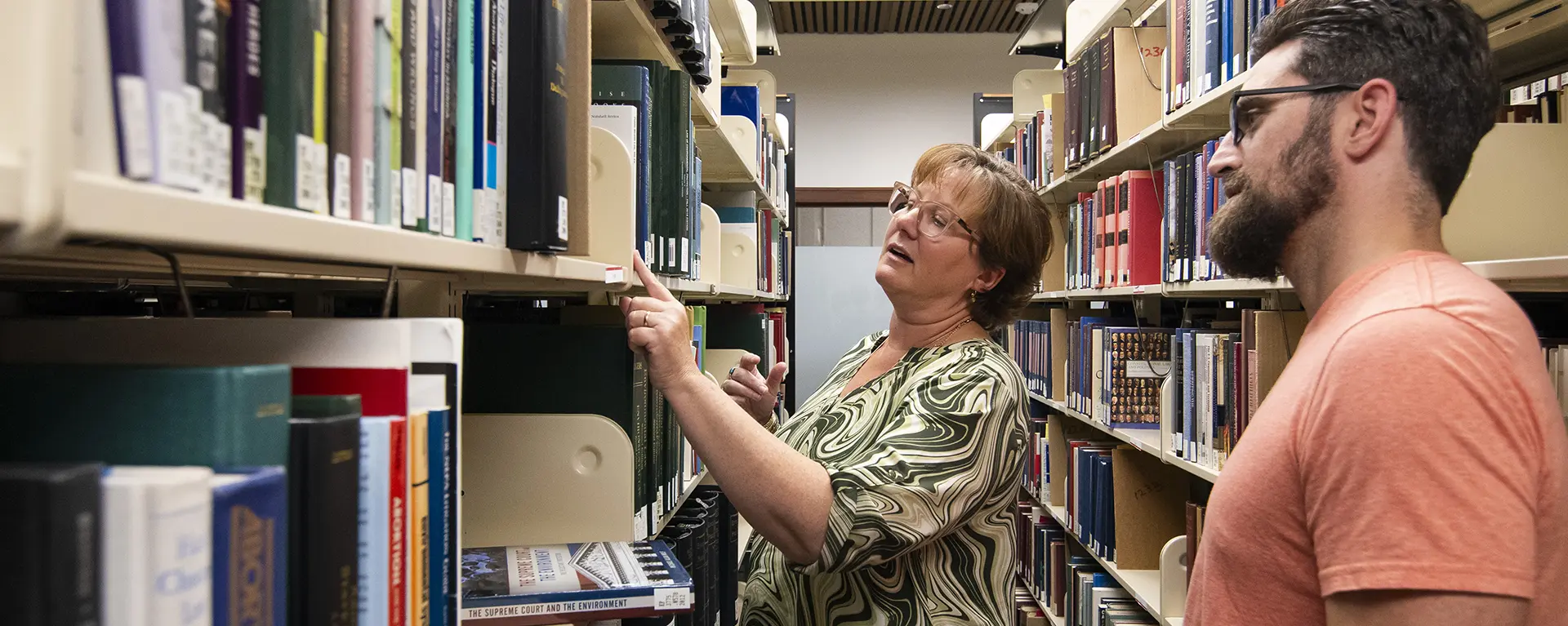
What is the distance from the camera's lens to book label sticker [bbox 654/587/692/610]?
3.23 ft

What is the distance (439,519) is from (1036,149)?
159 inches

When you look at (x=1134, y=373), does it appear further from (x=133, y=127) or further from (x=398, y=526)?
(x=133, y=127)

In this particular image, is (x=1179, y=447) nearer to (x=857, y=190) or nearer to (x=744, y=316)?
(x=744, y=316)

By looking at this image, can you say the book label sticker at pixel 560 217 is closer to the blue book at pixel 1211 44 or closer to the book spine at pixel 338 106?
the book spine at pixel 338 106

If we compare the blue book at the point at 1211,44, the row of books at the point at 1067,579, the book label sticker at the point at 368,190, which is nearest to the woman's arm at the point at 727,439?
the book label sticker at the point at 368,190

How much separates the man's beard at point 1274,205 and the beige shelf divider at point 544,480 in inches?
32.6

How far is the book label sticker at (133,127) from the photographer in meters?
0.40

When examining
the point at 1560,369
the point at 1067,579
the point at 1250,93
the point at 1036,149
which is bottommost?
the point at 1067,579

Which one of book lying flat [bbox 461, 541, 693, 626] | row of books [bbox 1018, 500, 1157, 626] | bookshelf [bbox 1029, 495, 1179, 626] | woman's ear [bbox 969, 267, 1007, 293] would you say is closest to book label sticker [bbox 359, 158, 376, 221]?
book lying flat [bbox 461, 541, 693, 626]

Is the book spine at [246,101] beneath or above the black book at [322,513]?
above

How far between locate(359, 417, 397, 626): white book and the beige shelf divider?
29.6 inches

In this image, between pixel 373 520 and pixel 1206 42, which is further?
pixel 1206 42

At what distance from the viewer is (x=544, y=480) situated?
135 centimetres

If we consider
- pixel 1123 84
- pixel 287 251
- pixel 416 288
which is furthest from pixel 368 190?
pixel 1123 84
